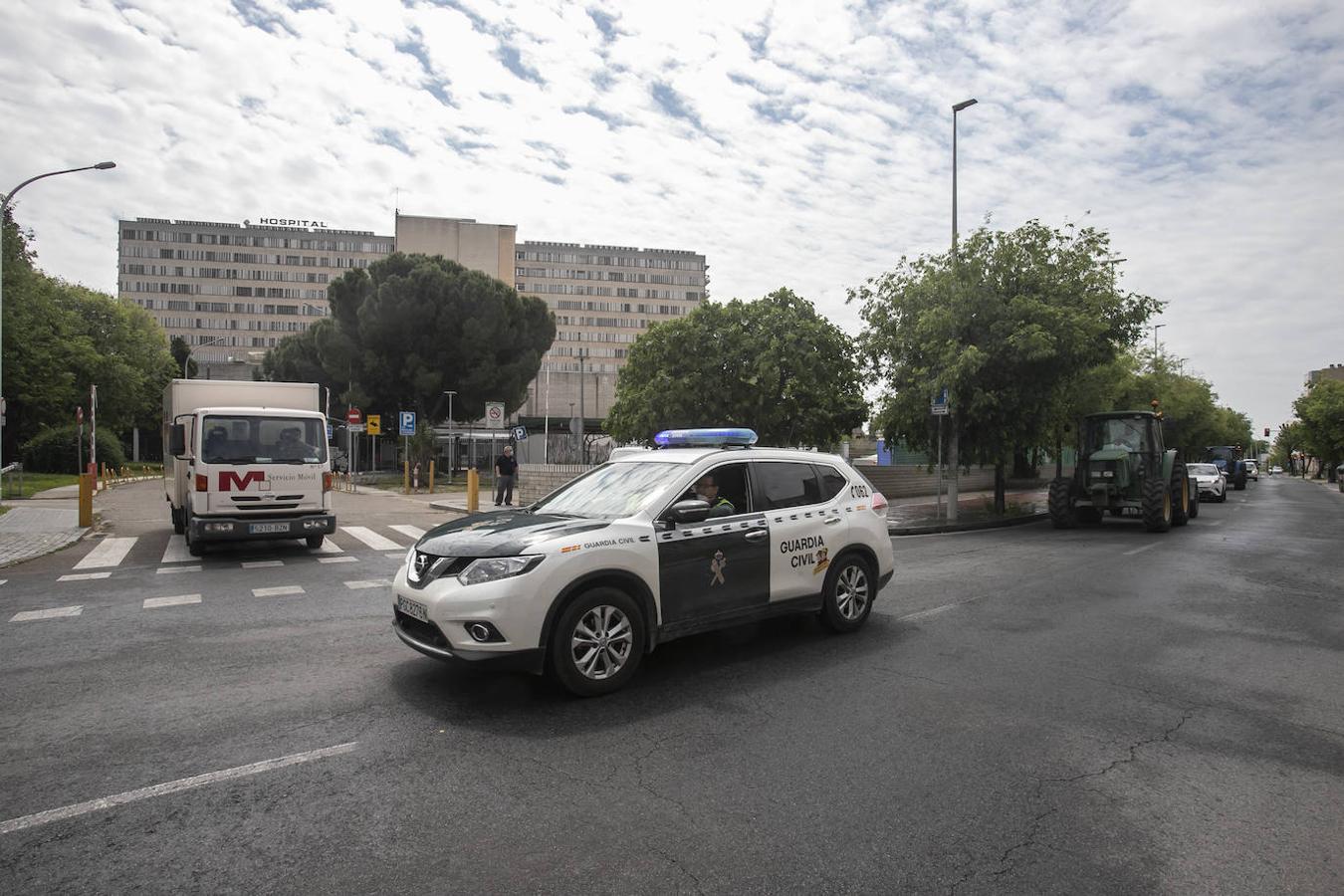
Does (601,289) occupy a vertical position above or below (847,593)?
above

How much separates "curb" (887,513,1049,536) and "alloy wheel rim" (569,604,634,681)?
38.0 feet

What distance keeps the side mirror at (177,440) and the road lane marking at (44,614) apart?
4.77 m

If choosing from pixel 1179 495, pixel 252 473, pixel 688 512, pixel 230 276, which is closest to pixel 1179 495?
pixel 1179 495

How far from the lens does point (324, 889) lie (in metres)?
3.00

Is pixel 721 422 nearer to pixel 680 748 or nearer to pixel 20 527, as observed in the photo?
pixel 20 527

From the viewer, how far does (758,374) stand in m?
22.4

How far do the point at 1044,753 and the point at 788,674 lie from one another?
1840mm

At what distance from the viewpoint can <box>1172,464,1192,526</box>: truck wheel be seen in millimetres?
18614

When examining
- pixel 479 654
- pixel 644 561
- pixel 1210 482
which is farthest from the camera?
pixel 1210 482

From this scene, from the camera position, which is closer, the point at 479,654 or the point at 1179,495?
Answer: the point at 479,654

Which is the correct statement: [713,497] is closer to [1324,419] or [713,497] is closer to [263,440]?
[263,440]

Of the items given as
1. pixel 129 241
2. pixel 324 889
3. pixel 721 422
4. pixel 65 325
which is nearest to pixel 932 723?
pixel 324 889

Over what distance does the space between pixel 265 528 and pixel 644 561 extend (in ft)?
29.0

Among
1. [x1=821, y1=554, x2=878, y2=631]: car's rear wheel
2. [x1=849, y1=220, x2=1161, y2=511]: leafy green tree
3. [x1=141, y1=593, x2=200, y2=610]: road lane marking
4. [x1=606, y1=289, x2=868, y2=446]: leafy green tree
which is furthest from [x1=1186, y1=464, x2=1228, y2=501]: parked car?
[x1=141, y1=593, x2=200, y2=610]: road lane marking
